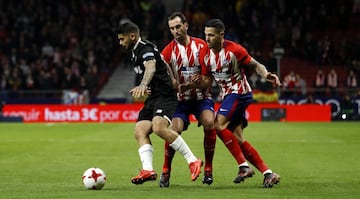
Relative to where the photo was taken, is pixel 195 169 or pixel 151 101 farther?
pixel 151 101

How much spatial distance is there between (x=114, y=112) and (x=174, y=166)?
22.4 m

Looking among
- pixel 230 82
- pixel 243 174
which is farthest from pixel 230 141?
pixel 230 82

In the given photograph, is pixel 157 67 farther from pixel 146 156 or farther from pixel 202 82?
pixel 146 156

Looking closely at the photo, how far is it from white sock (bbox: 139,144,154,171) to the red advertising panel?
81.1 feet

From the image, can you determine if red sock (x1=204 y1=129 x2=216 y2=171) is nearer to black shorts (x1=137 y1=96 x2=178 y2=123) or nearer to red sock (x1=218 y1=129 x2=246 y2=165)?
red sock (x1=218 y1=129 x2=246 y2=165)

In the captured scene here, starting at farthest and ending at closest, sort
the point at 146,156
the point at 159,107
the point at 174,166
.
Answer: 1. the point at 174,166
2. the point at 159,107
3. the point at 146,156

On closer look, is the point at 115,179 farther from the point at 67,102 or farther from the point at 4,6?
the point at 4,6

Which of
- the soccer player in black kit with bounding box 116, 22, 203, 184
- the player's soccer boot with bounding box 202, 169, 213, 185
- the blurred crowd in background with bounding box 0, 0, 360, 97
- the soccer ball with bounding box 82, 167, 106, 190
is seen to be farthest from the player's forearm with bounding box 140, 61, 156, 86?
the blurred crowd in background with bounding box 0, 0, 360, 97

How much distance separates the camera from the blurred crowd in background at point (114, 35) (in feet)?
123

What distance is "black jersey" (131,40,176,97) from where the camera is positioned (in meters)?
10.5

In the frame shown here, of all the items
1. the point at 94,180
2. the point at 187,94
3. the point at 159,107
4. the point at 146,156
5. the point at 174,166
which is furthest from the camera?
the point at 174,166

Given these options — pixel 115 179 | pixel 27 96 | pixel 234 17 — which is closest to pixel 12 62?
pixel 27 96

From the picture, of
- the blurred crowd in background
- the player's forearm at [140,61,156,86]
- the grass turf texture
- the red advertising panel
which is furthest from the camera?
the blurred crowd in background

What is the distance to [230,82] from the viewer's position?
11.0 meters
